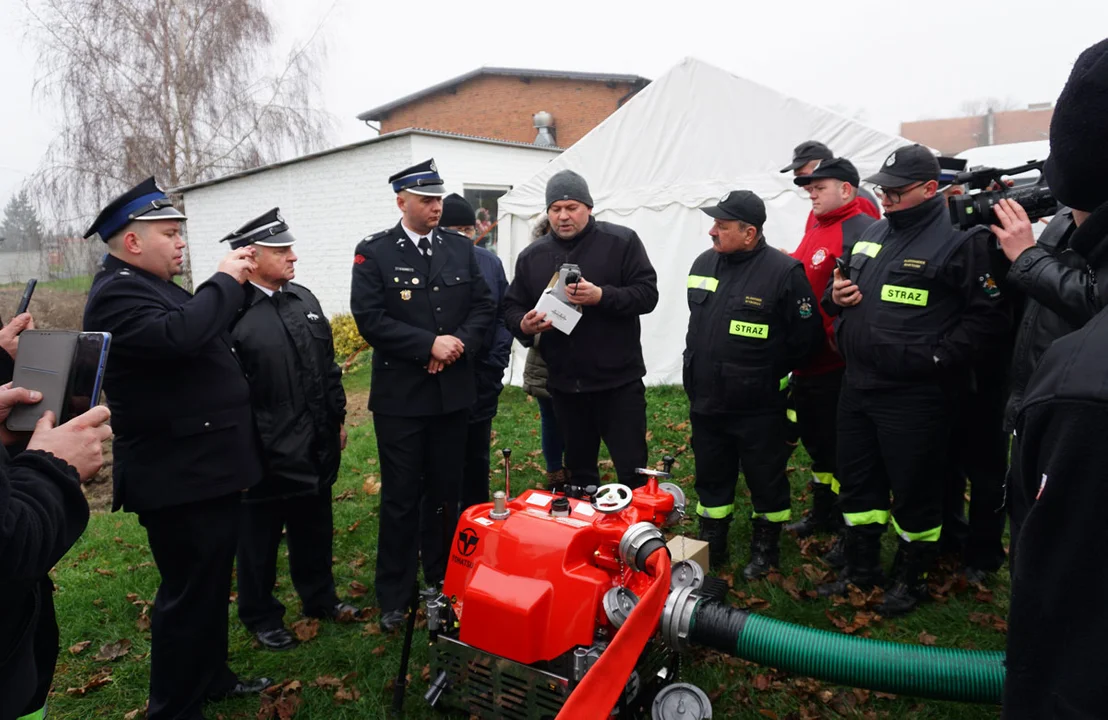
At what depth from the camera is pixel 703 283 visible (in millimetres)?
4219

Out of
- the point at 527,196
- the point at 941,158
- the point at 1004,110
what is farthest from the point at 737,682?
the point at 1004,110

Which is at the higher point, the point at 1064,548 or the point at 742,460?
the point at 1064,548

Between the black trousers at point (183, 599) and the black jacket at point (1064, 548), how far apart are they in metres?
2.80

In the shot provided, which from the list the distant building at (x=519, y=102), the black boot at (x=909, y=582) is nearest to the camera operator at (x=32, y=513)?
the black boot at (x=909, y=582)

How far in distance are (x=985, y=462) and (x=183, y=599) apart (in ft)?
13.2

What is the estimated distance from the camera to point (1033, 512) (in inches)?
38.0

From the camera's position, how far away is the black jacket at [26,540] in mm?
1459

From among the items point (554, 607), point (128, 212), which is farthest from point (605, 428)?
point (128, 212)

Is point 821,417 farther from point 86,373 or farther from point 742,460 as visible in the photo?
point 86,373

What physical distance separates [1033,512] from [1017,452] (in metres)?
0.20

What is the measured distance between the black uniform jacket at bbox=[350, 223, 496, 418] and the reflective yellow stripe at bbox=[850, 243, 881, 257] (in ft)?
6.92

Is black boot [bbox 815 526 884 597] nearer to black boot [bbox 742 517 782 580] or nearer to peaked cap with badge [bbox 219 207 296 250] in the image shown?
black boot [bbox 742 517 782 580]

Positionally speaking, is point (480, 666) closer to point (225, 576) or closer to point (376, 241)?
point (225, 576)

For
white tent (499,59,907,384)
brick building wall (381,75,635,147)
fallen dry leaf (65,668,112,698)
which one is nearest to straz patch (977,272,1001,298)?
white tent (499,59,907,384)
